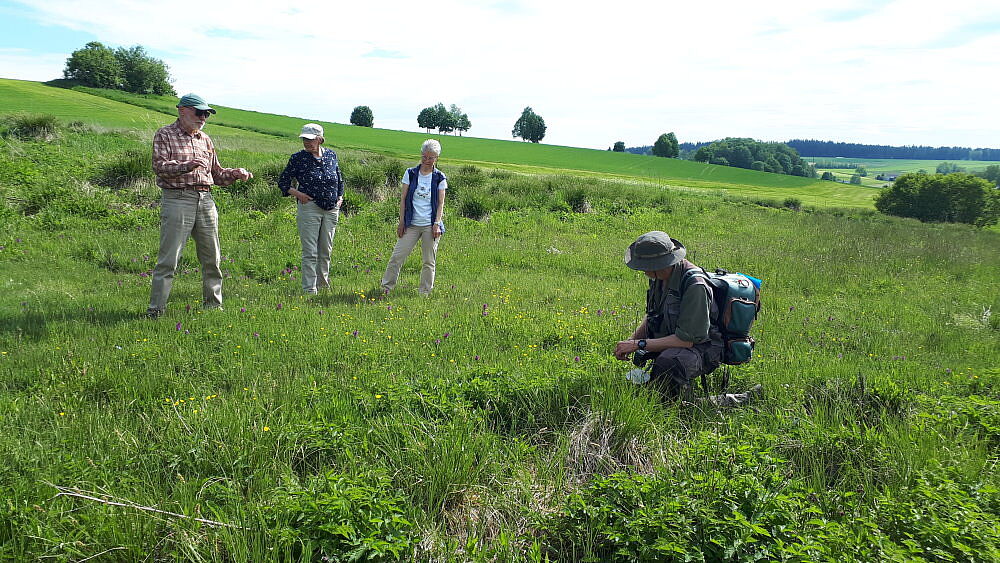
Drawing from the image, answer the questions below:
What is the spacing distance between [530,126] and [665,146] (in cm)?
2940

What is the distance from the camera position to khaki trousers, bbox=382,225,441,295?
8.16 m

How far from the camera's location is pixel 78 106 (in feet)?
117

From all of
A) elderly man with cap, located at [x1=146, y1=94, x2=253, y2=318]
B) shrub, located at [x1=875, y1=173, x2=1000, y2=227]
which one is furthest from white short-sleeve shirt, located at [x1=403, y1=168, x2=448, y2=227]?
shrub, located at [x1=875, y1=173, x2=1000, y2=227]

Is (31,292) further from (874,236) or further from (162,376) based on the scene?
(874,236)

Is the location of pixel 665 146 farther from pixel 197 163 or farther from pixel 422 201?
pixel 197 163

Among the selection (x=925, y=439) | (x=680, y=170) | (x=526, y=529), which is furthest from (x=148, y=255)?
(x=680, y=170)

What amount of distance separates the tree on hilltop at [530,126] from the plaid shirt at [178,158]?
360ft

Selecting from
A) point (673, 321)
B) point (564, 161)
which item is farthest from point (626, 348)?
point (564, 161)

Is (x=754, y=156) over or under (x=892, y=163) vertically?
under

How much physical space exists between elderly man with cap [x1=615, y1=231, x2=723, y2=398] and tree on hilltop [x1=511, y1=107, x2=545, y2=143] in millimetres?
111521

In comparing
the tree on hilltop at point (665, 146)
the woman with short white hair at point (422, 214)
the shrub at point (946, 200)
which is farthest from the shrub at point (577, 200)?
the tree on hilltop at point (665, 146)

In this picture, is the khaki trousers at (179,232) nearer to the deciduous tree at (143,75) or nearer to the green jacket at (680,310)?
the green jacket at (680,310)

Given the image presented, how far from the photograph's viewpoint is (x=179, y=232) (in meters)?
6.30

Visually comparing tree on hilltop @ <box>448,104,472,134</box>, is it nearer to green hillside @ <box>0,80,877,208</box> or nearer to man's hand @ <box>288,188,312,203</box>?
green hillside @ <box>0,80,877,208</box>
